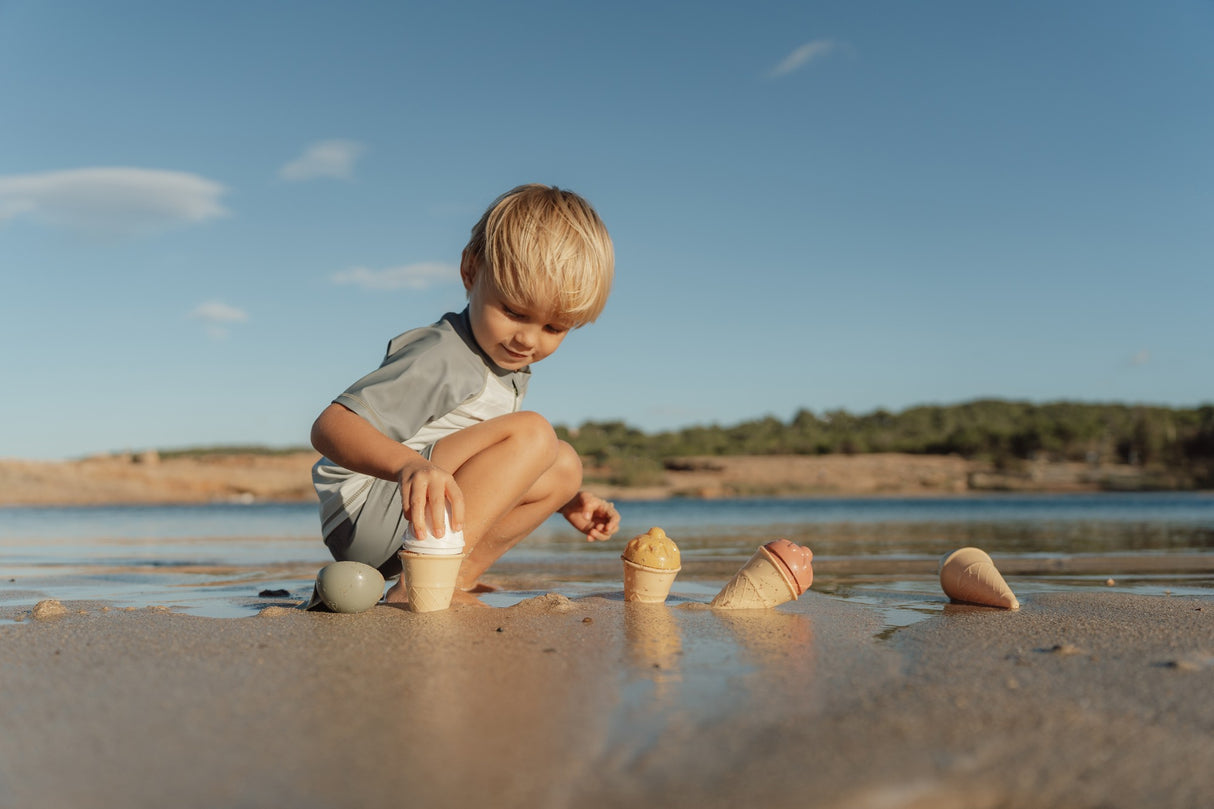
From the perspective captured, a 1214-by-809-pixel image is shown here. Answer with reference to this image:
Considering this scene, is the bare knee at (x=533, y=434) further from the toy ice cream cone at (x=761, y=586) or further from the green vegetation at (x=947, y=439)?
the green vegetation at (x=947, y=439)

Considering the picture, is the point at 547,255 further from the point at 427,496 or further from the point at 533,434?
the point at 427,496

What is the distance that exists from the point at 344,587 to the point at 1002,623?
1.82 m

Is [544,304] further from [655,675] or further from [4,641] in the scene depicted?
[4,641]

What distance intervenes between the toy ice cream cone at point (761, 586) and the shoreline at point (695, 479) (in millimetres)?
29410

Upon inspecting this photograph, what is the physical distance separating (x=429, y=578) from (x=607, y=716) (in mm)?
1198

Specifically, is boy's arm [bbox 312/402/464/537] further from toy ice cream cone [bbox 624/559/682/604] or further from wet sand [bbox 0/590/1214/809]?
toy ice cream cone [bbox 624/559/682/604]

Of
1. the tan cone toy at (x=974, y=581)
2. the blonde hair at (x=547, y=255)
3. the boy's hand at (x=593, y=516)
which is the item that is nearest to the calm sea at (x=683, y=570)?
the tan cone toy at (x=974, y=581)

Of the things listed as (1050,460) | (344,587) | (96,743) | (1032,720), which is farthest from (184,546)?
(1050,460)

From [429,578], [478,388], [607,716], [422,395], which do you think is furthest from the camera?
[478,388]

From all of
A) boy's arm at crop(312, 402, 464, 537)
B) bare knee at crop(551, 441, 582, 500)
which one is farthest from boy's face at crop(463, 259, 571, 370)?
boy's arm at crop(312, 402, 464, 537)

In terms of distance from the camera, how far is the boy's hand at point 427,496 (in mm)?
2258

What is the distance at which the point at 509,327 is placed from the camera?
285 cm

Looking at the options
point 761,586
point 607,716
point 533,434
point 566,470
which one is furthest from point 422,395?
point 607,716

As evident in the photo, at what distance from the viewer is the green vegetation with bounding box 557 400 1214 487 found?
36.0 meters
